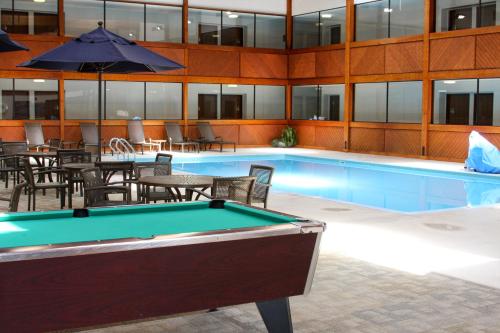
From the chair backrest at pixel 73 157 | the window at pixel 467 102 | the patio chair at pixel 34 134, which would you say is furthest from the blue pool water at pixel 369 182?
the chair backrest at pixel 73 157

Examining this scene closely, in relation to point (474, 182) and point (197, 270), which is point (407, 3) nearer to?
point (474, 182)

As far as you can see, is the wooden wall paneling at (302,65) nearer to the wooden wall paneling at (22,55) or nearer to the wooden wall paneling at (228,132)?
the wooden wall paneling at (228,132)

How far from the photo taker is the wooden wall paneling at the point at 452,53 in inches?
718

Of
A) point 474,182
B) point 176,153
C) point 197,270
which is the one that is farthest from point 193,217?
point 176,153

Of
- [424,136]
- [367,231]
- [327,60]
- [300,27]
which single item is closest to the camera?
[367,231]

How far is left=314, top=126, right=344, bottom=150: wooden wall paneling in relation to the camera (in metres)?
23.3

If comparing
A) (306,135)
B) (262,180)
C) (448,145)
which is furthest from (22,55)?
(262,180)

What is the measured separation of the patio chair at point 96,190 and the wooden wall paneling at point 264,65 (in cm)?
1686

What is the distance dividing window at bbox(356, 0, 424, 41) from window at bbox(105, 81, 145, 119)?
7504mm

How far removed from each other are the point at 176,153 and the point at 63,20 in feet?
17.7

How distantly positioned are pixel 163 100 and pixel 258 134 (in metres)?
3.98

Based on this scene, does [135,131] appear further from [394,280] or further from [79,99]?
[394,280]

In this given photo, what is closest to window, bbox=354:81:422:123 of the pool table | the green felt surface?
the green felt surface

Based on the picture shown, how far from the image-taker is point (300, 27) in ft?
83.8
